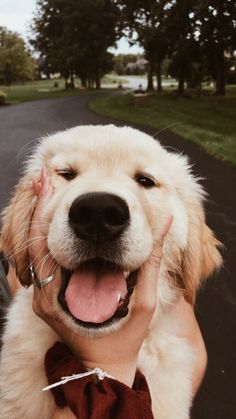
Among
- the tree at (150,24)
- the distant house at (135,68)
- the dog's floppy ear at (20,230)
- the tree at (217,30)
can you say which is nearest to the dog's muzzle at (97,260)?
the dog's floppy ear at (20,230)

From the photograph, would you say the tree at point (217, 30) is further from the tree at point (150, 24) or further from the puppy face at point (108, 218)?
the puppy face at point (108, 218)

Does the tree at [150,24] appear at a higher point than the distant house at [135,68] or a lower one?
higher

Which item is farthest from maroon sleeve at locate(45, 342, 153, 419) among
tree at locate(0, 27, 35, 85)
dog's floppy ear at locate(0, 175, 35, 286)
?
tree at locate(0, 27, 35, 85)

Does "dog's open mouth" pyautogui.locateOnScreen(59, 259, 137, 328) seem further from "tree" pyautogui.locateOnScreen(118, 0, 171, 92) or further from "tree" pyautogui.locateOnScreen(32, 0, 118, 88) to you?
"tree" pyautogui.locateOnScreen(32, 0, 118, 88)

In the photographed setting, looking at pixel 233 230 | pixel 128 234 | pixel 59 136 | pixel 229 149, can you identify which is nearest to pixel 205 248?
pixel 128 234

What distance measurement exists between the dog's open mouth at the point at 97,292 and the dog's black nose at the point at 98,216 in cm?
16

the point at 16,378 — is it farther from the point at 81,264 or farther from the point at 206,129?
the point at 206,129

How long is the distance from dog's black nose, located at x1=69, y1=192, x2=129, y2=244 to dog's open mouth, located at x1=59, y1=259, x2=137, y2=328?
16 centimetres

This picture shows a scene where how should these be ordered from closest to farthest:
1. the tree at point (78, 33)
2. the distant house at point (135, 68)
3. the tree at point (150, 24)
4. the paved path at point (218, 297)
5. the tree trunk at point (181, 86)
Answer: the paved path at point (218, 297) < the tree at point (150, 24) < the tree trunk at point (181, 86) < the tree at point (78, 33) < the distant house at point (135, 68)

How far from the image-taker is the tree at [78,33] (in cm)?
4744

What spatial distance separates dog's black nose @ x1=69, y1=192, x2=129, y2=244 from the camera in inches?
65.7

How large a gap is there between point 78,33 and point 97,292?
51590 millimetres

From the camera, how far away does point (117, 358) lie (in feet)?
5.56

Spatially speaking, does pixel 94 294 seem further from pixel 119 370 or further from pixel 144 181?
pixel 144 181
